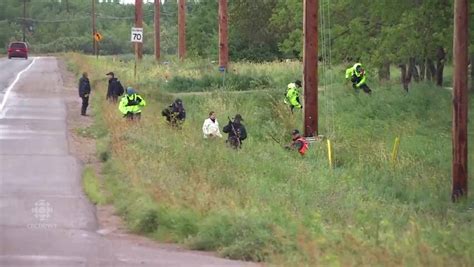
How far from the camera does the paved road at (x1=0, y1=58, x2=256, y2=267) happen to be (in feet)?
40.9

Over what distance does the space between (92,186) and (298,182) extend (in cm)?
424

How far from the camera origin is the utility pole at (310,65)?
81.5 ft

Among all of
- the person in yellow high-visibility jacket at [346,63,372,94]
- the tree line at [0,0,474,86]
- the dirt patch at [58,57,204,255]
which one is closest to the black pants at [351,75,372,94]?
the person in yellow high-visibility jacket at [346,63,372,94]

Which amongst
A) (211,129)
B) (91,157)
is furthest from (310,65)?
(91,157)

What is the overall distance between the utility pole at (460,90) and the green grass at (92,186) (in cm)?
738

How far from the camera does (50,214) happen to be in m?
16.1

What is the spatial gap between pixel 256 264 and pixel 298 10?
103 feet

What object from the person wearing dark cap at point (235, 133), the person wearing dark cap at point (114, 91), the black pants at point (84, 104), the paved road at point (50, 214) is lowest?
the paved road at point (50, 214)

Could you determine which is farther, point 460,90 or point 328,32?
point 328,32

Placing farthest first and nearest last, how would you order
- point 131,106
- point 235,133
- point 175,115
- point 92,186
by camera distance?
point 131,106, point 175,115, point 235,133, point 92,186

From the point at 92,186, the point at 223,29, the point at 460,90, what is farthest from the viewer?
the point at 223,29

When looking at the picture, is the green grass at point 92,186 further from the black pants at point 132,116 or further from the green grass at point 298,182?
the black pants at point 132,116

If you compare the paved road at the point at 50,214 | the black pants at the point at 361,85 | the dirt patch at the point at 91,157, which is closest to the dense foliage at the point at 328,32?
the black pants at the point at 361,85

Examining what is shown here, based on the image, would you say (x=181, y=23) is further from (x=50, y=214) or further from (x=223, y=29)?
(x=50, y=214)
